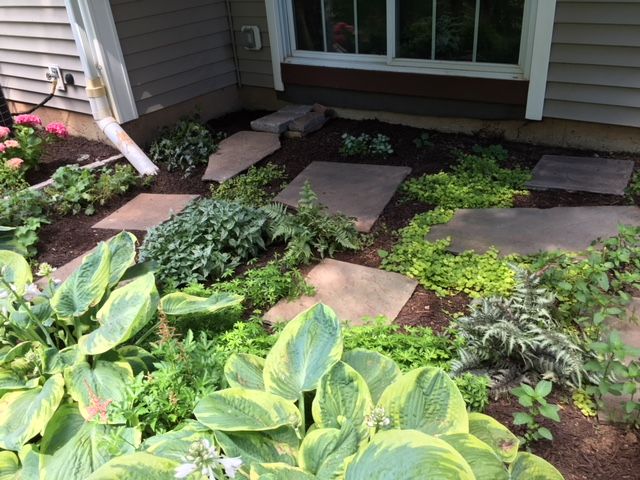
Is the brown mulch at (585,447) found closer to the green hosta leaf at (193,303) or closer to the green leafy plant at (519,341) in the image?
the green leafy plant at (519,341)

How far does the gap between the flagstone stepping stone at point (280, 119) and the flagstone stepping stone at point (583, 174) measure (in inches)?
83.9

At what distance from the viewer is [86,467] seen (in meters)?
1.62

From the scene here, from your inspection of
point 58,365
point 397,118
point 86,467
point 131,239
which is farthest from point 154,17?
point 86,467

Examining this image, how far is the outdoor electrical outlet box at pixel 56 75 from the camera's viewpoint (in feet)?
15.5

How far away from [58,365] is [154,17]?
346 centimetres

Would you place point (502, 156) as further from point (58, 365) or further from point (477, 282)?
point (58, 365)

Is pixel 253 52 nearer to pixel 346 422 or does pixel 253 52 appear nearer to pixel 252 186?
pixel 252 186

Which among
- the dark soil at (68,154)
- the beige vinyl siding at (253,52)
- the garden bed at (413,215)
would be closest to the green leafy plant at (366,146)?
the garden bed at (413,215)

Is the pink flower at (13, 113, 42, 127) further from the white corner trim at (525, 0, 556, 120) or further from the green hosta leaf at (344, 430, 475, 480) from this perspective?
the green hosta leaf at (344, 430, 475, 480)

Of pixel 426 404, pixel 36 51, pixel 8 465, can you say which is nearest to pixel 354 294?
pixel 426 404

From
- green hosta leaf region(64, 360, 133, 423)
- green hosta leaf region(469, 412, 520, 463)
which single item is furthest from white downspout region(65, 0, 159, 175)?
green hosta leaf region(469, 412, 520, 463)

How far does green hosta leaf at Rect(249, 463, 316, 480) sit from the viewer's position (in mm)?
1350

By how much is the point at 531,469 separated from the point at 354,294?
121 centimetres

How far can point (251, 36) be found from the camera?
4977mm
